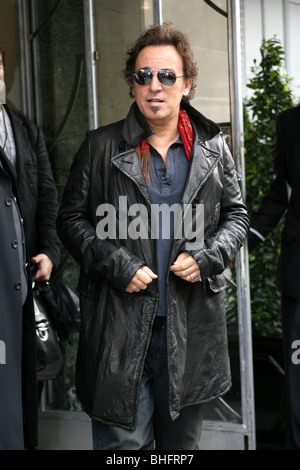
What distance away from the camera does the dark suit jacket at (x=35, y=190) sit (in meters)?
3.49

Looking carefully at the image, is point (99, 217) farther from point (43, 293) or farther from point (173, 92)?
point (43, 293)

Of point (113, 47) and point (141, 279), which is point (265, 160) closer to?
point (113, 47)

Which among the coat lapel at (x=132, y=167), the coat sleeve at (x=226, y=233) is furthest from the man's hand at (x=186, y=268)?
the coat lapel at (x=132, y=167)

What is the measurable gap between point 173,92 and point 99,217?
57 cm

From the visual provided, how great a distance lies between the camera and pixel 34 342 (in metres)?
2.96

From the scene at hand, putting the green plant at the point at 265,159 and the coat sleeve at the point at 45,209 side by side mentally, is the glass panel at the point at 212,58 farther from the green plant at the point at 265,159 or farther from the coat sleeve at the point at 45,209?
the green plant at the point at 265,159

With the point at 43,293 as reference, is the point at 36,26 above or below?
above

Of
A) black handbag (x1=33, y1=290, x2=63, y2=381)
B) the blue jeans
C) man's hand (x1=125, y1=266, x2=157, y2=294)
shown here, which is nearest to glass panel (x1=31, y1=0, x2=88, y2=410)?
black handbag (x1=33, y1=290, x2=63, y2=381)

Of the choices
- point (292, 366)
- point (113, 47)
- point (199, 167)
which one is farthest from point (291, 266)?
point (113, 47)

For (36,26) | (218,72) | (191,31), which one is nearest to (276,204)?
(218,72)

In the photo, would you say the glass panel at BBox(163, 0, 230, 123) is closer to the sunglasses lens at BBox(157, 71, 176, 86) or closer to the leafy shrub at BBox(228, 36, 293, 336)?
the sunglasses lens at BBox(157, 71, 176, 86)

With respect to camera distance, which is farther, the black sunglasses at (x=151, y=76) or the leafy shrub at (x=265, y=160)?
the leafy shrub at (x=265, y=160)

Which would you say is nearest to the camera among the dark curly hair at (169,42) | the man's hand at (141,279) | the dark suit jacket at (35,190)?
the man's hand at (141,279)

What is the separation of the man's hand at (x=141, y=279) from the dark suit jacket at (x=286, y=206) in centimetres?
116
